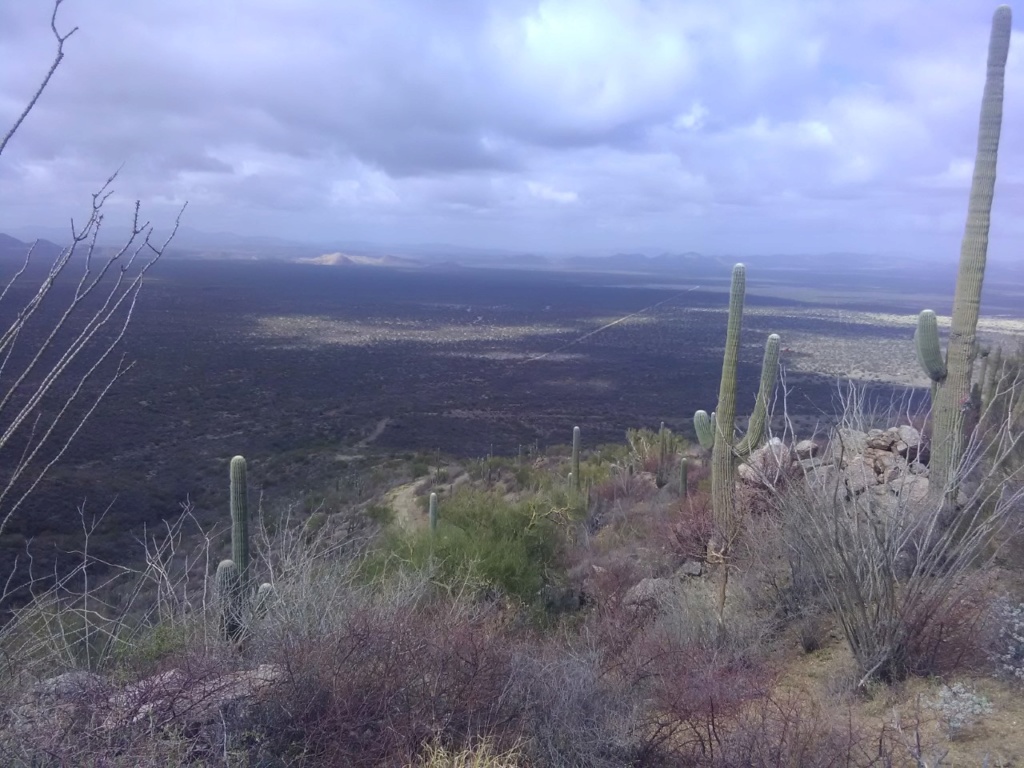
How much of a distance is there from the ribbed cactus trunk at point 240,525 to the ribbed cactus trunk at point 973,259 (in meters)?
7.24

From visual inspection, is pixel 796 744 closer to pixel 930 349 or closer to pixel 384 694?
pixel 384 694

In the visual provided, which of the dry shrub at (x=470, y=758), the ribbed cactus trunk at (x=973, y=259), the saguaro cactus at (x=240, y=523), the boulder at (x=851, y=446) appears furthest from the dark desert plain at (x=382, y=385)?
the dry shrub at (x=470, y=758)

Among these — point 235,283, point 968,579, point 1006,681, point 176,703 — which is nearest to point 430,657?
point 176,703

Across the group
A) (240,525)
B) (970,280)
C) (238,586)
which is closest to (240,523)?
(240,525)

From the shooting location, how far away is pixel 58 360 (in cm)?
629

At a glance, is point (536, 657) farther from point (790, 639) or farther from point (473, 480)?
point (473, 480)

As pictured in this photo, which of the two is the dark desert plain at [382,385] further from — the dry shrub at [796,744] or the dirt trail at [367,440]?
the dry shrub at [796,744]

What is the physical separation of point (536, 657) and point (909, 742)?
2368 millimetres

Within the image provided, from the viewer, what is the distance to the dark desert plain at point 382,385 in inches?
767

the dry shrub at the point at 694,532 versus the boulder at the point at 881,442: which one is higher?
the boulder at the point at 881,442

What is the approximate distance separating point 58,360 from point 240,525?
2586 millimetres

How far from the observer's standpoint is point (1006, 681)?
17.7ft

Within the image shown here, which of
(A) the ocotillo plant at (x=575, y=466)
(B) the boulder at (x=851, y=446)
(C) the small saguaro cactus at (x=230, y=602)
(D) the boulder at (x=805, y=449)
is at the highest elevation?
(B) the boulder at (x=851, y=446)

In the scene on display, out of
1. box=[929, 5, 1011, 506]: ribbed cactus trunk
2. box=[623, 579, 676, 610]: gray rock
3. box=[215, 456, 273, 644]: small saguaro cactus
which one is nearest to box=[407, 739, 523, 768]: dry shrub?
box=[215, 456, 273, 644]: small saguaro cactus
